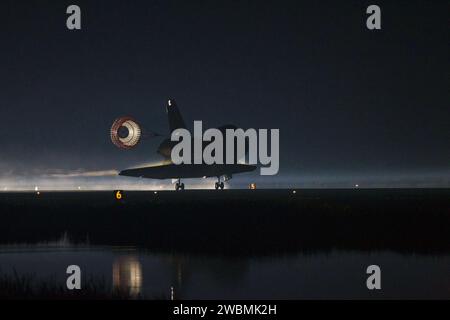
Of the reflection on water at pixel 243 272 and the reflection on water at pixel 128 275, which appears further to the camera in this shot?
the reflection on water at pixel 128 275

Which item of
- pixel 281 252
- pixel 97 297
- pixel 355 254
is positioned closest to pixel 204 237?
pixel 281 252

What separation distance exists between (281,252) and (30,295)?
14.2 metres

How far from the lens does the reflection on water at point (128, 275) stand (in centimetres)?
2420

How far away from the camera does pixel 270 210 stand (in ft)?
169

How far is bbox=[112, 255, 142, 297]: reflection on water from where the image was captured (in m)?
24.2

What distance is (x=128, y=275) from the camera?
27.1 metres

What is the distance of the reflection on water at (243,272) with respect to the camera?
77.9 ft

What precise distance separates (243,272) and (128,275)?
4319mm

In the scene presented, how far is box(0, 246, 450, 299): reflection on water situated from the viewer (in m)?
23.7

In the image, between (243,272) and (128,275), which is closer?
(128,275)

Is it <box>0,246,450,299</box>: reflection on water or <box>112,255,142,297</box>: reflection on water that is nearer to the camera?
<box>0,246,450,299</box>: reflection on water

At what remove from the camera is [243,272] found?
92.2 ft
